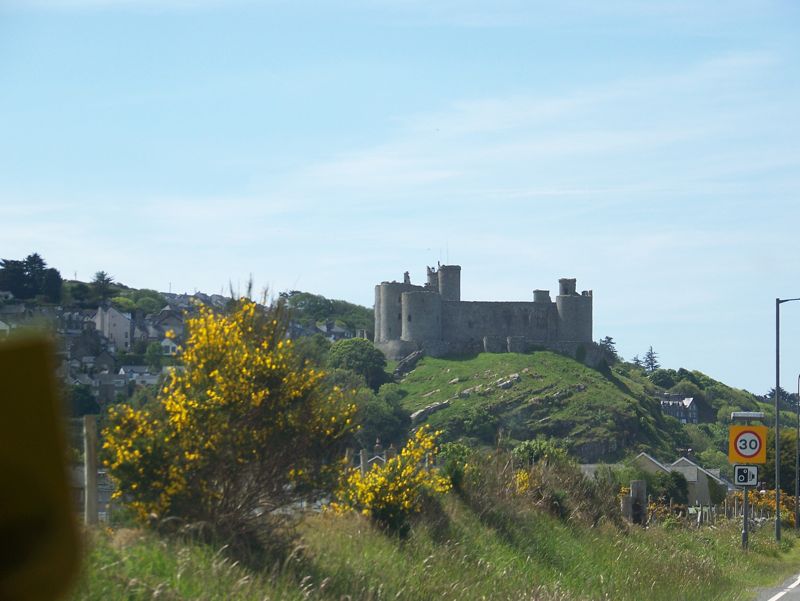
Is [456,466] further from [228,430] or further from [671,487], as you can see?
[671,487]

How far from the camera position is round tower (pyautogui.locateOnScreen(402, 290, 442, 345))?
435 ft

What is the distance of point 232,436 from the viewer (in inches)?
438

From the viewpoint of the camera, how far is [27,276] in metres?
40.5

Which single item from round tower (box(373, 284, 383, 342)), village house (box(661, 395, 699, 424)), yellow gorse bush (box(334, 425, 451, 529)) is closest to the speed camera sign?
yellow gorse bush (box(334, 425, 451, 529))

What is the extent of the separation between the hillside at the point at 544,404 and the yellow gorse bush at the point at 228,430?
94.3 meters

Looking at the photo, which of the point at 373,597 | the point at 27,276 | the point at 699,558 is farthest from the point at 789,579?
the point at 27,276

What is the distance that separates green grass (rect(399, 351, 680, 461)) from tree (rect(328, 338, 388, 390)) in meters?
2.80

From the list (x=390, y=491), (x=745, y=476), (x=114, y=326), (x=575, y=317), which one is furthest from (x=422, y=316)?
(x=390, y=491)

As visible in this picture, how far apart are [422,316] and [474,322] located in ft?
21.0

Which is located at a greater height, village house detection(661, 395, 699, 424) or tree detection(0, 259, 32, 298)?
tree detection(0, 259, 32, 298)

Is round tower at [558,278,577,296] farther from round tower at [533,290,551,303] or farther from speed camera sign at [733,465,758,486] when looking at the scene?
speed camera sign at [733,465,758,486]

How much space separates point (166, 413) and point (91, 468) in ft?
6.83

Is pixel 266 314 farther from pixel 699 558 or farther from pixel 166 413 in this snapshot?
pixel 699 558

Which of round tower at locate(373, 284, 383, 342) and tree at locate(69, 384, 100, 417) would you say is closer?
tree at locate(69, 384, 100, 417)
